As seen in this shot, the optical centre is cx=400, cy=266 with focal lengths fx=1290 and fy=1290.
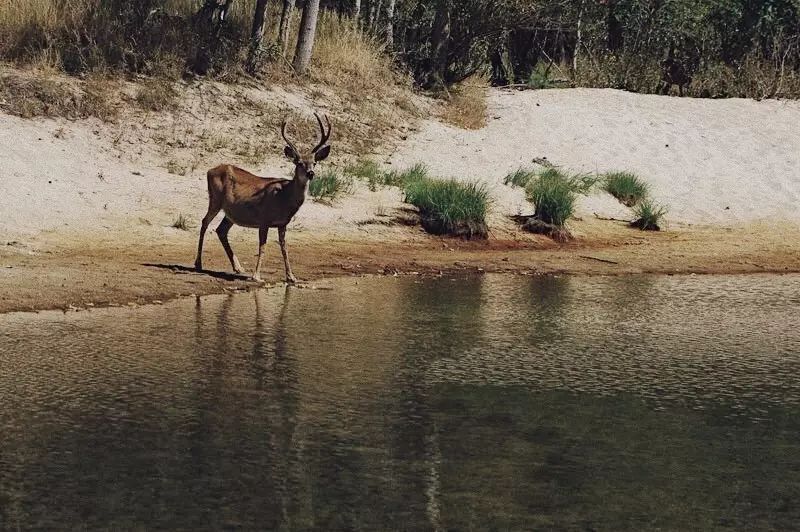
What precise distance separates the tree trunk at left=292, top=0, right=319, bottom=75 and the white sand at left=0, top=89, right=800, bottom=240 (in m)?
2.36

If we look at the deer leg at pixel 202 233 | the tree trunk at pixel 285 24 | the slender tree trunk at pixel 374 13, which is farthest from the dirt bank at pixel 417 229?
the slender tree trunk at pixel 374 13

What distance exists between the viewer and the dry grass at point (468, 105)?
75.7ft

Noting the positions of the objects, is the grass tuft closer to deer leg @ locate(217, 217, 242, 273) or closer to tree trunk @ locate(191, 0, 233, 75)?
tree trunk @ locate(191, 0, 233, 75)

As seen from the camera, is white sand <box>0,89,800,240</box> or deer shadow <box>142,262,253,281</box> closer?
deer shadow <box>142,262,253,281</box>

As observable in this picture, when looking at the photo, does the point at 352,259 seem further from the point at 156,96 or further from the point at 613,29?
the point at 613,29

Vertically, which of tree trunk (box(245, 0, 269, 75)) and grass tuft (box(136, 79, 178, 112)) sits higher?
tree trunk (box(245, 0, 269, 75))

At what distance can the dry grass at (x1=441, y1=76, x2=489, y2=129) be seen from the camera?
75.7 ft

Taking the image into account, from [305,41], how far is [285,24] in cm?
61

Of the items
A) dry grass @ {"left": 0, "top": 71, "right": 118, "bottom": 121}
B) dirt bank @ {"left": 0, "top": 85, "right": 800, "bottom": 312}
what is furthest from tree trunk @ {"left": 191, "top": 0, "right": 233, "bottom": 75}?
dry grass @ {"left": 0, "top": 71, "right": 118, "bottom": 121}

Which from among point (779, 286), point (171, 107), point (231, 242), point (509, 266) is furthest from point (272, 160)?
point (779, 286)

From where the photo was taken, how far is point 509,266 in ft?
52.9

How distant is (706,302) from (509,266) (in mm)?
3044

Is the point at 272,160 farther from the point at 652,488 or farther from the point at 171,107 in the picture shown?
the point at 652,488

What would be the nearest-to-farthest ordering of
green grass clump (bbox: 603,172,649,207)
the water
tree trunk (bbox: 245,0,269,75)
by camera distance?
1. the water
2. green grass clump (bbox: 603,172,649,207)
3. tree trunk (bbox: 245,0,269,75)
